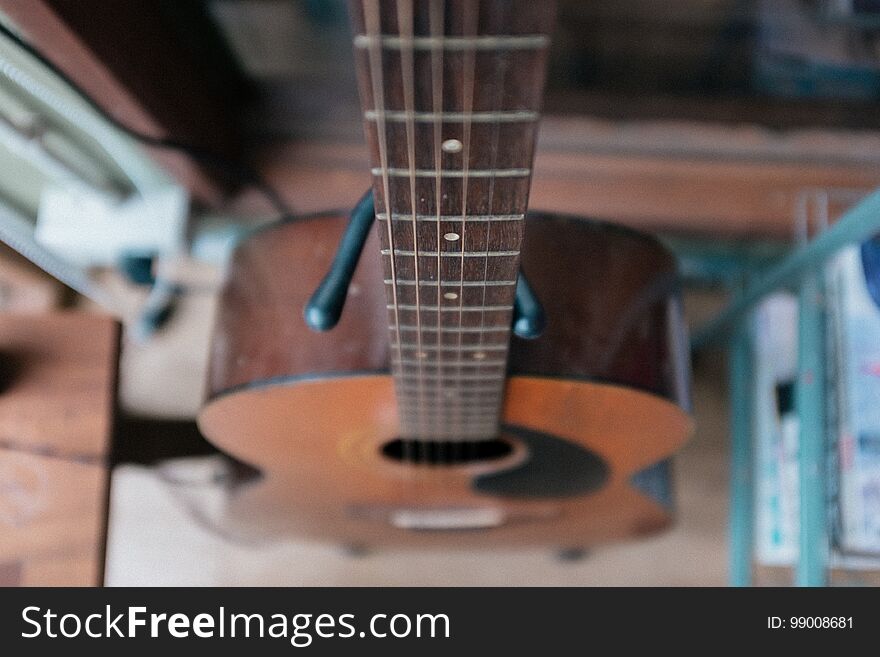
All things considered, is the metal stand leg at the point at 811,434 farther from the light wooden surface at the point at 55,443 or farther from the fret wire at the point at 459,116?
the light wooden surface at the point at 55,443

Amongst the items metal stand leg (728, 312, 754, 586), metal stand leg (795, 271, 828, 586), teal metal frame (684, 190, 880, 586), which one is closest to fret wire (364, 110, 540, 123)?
teal metal frame (684, 190, 880, 586)

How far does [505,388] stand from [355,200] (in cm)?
34

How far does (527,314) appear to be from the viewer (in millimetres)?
482

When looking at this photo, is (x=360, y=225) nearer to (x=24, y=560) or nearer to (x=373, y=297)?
(x=373, y=297)

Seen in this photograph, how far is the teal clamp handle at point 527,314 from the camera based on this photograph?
480 millimetres

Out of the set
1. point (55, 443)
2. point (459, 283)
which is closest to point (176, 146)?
point (55, 443)

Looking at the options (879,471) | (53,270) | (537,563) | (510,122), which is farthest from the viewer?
(537,563)

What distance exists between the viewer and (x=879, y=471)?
2.27ft

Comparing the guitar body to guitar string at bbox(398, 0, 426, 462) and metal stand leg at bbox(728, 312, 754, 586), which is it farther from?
metal stand leg at bbox(728, 312, 754, 586)

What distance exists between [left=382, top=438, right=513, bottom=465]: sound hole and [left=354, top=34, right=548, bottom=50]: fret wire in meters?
0.44

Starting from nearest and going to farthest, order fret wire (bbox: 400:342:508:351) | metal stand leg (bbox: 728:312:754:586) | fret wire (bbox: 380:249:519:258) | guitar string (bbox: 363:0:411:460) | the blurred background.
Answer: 1. guitar string (bbox: 363:0:411:460)
2. fret wire (bbox: 380:249:519:258)
3. fret wire (bbox: 400:342:508:351)
4. the blurred background
5. metal stand leg (bbox: 728:312:754:586)

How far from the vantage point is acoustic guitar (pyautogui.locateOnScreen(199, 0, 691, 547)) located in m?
0.32
